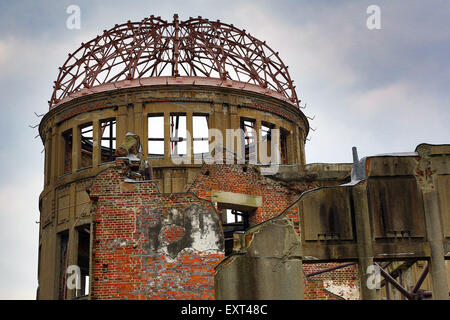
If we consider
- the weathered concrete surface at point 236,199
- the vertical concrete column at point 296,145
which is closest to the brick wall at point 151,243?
the weathered concrete surface at point 236,199

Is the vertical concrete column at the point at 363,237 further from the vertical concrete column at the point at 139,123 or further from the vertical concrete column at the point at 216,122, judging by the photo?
the vertical concrete column at the point at 139,123

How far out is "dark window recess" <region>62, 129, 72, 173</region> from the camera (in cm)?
3034

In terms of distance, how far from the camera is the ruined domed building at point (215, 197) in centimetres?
1738

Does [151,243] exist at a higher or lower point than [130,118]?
lower

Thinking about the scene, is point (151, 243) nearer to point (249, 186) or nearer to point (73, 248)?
point (249, 186)

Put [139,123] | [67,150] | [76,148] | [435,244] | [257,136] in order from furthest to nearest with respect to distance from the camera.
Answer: [67,150] < [76,148] < [257,136] < [139,123] < [435,244]

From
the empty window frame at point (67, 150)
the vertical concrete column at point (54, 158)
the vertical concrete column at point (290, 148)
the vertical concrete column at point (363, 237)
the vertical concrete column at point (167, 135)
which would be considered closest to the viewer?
the vertical concrete column at point (363, 237)

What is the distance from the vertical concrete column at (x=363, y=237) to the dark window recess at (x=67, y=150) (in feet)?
50.3

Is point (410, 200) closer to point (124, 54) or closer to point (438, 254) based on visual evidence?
point (438, 254)

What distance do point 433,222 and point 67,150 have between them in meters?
17.2

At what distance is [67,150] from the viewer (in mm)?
30766

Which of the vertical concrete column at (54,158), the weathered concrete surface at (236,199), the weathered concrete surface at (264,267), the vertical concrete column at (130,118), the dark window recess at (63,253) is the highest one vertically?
the vertical concrete column at (130,118)

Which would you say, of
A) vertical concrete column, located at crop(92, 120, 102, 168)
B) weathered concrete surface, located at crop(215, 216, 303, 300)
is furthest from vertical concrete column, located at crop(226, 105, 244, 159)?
weathered concrete surface, located at crop(215, 216, 303, 300)

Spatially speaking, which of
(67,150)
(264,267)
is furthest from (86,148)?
(264,267)
